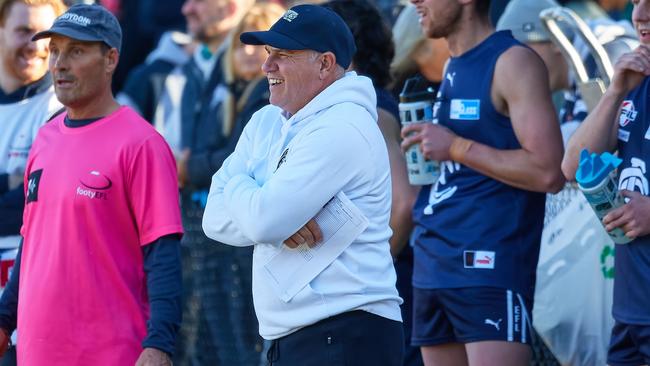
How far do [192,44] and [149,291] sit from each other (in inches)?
225

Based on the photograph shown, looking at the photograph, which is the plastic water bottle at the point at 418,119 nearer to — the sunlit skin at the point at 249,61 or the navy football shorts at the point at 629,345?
the navy football shorts at the point at 629,345

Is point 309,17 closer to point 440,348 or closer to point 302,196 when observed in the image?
point 302,196

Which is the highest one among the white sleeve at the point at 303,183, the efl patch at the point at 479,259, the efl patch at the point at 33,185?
the white sleeve at the point at 303,183

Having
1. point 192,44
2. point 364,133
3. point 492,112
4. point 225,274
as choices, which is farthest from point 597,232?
point 192,44

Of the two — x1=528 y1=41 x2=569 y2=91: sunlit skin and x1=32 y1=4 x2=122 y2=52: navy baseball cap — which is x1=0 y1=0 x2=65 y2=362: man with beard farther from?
x1=528 y1=41 x2=569 y2=91: sunlit skin

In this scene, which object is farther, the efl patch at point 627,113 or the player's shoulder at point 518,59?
the player's shoulder at point 518,59

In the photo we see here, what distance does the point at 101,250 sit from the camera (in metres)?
4.96

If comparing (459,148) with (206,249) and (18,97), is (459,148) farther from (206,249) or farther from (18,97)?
(206,249)

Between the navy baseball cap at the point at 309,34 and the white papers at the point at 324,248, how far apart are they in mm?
514

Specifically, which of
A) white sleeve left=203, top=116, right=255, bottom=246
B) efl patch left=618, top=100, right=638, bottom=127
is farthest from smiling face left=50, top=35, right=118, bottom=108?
efl patch left=618, top=100, right=638, bottom=127

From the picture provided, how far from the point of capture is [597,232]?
5.96 meters

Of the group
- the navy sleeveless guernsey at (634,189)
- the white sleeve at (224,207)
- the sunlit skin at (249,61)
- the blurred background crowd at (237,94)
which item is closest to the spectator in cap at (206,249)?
the blurred background crowd at (237,94)

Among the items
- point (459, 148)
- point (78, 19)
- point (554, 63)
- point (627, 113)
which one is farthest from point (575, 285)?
point (78, 19)

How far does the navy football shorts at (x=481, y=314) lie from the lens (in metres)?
5.41
